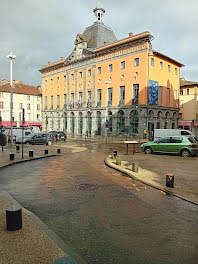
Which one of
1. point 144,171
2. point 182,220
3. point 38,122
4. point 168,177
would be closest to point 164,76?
point 144,171

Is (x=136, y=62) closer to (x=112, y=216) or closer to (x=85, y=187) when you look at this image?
(x=85, y=187)

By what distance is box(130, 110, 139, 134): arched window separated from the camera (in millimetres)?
36906

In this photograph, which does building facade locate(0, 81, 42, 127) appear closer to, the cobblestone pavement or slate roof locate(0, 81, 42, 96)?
slate roof locate(0, 81, 42, 96)

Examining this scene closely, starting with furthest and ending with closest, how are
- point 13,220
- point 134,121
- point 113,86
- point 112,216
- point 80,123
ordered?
point 80,123, point 113,86, point 134,121, point 112,216, point 13,220

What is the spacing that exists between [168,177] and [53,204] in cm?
452

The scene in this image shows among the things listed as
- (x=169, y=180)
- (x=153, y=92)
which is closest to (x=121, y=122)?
(x=153, y=92)

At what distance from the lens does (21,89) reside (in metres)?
62.5

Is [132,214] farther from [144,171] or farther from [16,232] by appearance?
[144,171]

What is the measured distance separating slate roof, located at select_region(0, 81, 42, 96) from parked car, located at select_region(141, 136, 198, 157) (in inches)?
2018

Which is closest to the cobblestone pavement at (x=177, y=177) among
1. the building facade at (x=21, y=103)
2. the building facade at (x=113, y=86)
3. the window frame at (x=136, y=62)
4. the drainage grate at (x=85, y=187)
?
the drainage grate at (x=85, y=187)

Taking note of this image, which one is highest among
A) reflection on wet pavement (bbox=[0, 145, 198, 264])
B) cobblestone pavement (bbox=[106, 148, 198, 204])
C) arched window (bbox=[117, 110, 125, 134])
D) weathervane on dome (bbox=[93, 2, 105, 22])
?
weathervane on dome (bbox=[93, 2, 105, 22])

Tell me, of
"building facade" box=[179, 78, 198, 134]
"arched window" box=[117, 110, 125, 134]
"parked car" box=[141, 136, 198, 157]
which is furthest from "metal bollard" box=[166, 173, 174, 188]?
"building facade" box=[179, 78, 198, 134]

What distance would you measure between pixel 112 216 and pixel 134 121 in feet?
106

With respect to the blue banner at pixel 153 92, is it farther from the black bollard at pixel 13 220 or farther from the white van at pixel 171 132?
the black bollard at pixel 13 220
